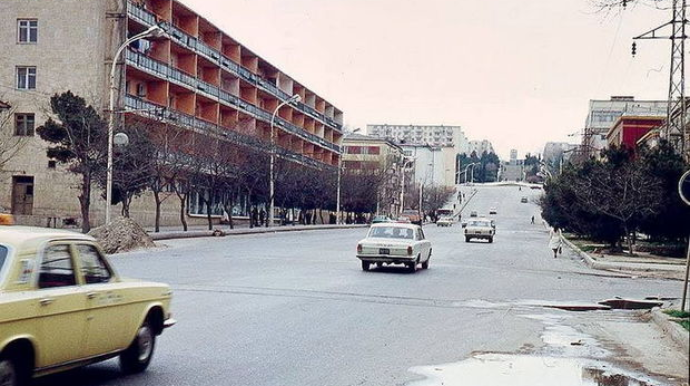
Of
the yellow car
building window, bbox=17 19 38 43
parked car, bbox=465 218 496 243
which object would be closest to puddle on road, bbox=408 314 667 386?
the yellow car

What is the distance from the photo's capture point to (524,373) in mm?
9812

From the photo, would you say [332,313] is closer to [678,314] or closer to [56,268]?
[678,314]

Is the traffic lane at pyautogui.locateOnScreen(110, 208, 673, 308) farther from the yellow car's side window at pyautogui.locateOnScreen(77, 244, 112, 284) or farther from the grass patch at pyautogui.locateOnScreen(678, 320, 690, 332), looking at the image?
the yellow car's side window at pyautogui.locateOnScreen(77, 244, 112, 284)

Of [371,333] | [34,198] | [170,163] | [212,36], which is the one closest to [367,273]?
[371,333]

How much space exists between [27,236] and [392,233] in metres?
19.3

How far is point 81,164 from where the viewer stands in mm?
39531

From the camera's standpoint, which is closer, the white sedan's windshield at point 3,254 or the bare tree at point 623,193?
the white sedan's windshield at point 3,254

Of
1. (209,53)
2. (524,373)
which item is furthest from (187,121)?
(524,373)

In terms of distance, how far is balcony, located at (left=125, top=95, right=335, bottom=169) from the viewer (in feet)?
173

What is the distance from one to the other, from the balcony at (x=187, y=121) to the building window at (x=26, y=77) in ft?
18.6

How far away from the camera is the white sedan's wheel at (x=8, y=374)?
21.4 feet

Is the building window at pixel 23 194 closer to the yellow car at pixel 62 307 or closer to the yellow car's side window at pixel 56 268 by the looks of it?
the yellow car at pixel 62 307

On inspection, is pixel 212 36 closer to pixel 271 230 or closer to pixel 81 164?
pixel 271 230

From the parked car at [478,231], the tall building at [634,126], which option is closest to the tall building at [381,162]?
the tall building at [634,126]
